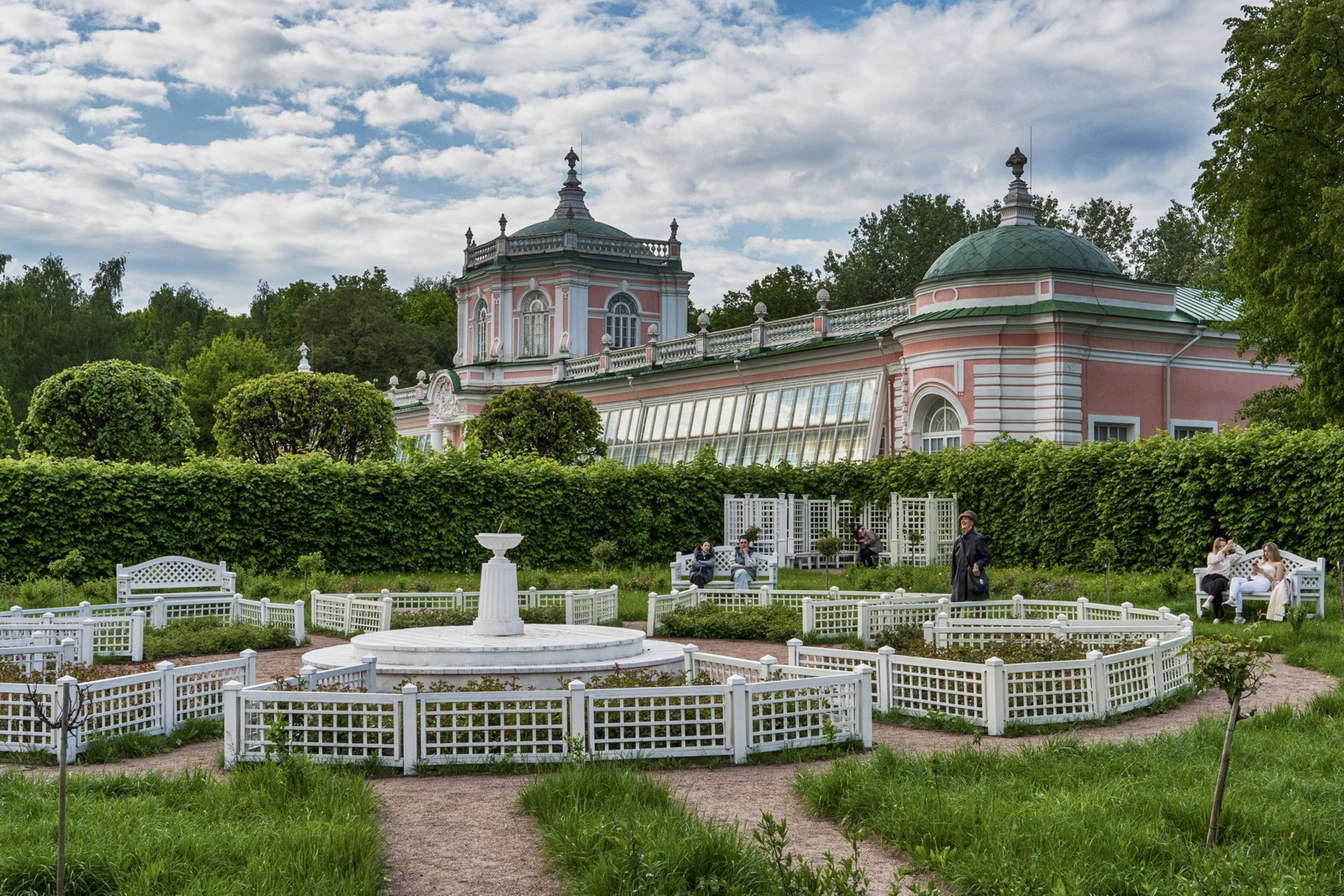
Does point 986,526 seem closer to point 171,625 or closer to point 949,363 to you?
point 949,363

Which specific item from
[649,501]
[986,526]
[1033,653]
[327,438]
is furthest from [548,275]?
[1033,653]

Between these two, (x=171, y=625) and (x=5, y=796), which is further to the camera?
(x=171, y=625)

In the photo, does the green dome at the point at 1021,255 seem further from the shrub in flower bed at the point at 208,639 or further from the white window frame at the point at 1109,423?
the shrub in flower bed at the point at 208,639

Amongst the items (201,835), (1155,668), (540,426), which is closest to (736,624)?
(1155,668)

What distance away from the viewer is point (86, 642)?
40.9 feet

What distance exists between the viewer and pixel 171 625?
1605 centimetres

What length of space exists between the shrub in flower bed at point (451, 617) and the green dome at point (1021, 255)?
50.5 feet

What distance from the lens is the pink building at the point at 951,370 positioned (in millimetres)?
28547

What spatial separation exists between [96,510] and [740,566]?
35.2ft

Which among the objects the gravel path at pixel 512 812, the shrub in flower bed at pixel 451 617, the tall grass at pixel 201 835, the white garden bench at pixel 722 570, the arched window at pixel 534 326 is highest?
the arched window at pixel 534 326

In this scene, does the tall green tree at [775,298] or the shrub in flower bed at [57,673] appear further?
the tall green tree at [775,298]

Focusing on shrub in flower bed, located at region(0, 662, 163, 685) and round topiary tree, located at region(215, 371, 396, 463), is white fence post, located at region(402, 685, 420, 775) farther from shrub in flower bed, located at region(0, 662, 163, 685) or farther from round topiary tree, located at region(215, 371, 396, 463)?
round topiary tree, located at region(215, 371, 396, 463)

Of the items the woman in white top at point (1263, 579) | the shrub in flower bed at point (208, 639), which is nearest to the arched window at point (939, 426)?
the woman in white top at point (1263, 579)

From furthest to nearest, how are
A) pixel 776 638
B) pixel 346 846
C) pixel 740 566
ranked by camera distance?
pixel 740 566
pixel 776 638
pixel 346 846
